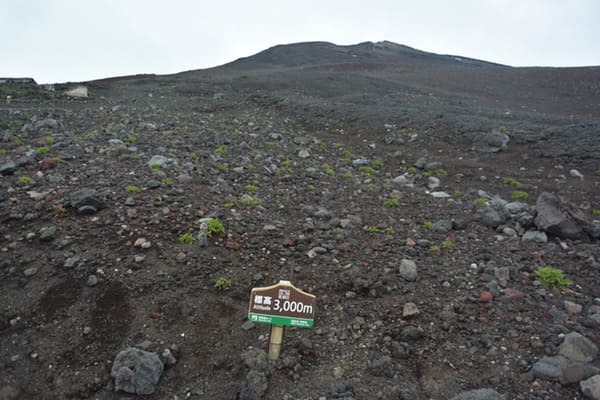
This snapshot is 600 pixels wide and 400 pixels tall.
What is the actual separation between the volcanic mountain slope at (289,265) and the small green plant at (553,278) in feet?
0.11

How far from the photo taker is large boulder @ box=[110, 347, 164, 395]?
419 centimetres

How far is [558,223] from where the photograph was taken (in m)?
7.18

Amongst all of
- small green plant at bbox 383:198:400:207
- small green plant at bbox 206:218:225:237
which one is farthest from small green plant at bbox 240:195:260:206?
small green plant at bbox 383:198:400:207

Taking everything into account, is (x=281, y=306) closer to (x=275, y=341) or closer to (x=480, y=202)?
(x=275, y=341)

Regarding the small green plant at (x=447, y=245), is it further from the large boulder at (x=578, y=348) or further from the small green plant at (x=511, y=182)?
the small green plant at (x=511, y=182)

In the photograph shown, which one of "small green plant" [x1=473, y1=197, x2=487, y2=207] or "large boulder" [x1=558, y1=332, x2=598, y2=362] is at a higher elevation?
"small green plant" [x1=473, y1=197, x2=487, y2=207]

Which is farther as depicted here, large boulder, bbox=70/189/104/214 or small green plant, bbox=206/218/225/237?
large boulder, bbox=70/189/104/214

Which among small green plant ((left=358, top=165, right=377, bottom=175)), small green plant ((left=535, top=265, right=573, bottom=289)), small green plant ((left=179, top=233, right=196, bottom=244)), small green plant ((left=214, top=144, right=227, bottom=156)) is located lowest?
small green plant ((left=535, top=265, right=573, bottom=289))

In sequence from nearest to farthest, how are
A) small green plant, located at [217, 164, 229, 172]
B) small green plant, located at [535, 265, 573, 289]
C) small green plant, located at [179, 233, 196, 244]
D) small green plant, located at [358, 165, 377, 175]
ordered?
small green plant, located at [535, 265, 573, 289]
small green plant, located at [179, 233, 196, 244]
small green plant, located at [217, 164, 229, 172]
small green plant, located at [358, 165, 377, 175]

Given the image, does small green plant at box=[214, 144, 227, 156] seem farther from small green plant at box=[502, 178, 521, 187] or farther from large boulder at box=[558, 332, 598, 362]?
large boulder at box=[558, 332, 598, 362]

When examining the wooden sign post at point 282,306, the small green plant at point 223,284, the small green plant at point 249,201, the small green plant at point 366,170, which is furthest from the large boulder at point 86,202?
the small green plant at point 366,170

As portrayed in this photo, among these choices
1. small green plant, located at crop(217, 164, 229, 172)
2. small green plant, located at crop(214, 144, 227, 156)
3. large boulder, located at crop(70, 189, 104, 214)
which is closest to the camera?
large boulder, located at crop(70, 189, 104, 214)

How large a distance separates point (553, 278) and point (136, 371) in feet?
20.3

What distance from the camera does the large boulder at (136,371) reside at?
4191mm
